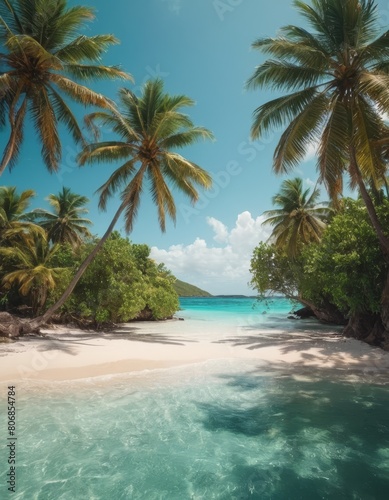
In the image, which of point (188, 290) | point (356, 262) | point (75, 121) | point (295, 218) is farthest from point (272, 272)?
point (188, 290)

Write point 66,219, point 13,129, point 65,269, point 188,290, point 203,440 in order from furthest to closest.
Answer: point 188,290 → point 66,219 → point 65,269 → point 13,129 → point 203,440

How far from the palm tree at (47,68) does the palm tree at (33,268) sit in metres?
8.03

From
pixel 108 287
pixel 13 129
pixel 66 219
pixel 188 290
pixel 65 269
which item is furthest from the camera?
pixel 188 290

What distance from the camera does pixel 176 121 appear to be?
13555 millimetres

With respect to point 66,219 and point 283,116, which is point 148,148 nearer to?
point 283,116

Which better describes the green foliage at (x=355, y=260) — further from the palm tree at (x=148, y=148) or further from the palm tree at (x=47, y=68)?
the palm tree at (x=47, y=68)

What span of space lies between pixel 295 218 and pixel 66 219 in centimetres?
1981

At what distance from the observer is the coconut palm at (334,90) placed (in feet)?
31.7

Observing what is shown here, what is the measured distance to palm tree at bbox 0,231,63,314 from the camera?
17453 mm

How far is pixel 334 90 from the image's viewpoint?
1078 cm

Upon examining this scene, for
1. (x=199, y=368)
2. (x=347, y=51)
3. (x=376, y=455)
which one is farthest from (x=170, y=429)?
(x=347, y=51)

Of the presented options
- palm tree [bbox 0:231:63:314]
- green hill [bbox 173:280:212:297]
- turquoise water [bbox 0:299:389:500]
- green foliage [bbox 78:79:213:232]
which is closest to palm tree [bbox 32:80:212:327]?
green foliage [bbox 78:79:213:232]

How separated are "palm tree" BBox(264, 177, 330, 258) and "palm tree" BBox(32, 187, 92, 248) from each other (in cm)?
1668

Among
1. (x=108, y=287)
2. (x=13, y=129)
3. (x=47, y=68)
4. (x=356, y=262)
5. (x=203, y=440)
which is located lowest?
(x=203, y=440)
